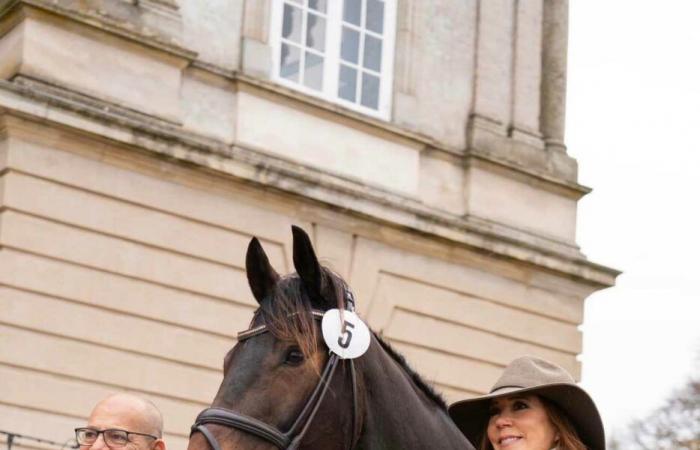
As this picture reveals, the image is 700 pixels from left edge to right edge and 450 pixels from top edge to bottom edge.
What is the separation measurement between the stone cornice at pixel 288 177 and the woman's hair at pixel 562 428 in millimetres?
7008

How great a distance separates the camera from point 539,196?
47.4ft

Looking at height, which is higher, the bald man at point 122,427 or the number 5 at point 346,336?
the number 5 at point 346,336

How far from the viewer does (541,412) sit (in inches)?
176

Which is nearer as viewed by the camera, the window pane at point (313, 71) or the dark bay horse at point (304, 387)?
the dark bay horse at point (304, 387)

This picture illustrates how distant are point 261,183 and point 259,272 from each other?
816 cm

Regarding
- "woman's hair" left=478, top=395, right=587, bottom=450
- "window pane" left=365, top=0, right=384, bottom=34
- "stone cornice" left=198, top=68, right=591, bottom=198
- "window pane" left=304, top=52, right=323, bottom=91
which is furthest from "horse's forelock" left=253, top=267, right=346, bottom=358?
"window pane" left=365, top=0, right=384, bottom=34

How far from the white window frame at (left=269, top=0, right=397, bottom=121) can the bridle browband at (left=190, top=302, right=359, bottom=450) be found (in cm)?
907

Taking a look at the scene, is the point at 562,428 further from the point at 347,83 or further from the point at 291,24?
the point at 347,83

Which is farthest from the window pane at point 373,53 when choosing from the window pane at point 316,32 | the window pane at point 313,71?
the window pane at point 313,71

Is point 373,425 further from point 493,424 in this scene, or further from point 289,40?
point 289,40

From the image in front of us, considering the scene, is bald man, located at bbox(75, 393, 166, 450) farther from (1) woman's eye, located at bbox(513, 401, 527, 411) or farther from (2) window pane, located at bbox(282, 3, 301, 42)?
(2) window pane, located at bbox(282, 3, 301, 42)

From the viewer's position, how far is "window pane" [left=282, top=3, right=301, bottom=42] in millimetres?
13156

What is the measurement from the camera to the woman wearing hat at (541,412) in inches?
174

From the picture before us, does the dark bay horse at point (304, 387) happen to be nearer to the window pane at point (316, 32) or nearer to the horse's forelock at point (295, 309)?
the horse's forelock at point (295, 309)
